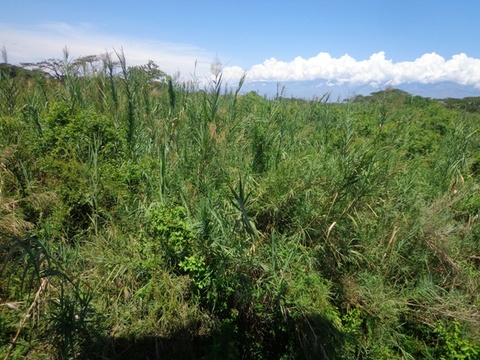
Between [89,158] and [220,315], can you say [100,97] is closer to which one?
[89,158]

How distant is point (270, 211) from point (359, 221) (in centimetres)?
96

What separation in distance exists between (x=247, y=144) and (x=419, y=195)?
2223mm

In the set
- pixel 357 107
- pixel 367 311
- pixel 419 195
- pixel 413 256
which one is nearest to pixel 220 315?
pixel 367 311

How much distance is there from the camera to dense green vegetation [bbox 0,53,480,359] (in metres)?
2.05

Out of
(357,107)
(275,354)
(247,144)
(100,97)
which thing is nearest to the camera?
(275,354)

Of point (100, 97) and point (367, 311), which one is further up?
point (100, 97)

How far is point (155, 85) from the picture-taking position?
5.77 metres

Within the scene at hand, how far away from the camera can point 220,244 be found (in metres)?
2.38

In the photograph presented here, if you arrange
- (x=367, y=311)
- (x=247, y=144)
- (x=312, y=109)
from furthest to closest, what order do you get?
(x=312, y=109)
(x=247, y=144)
(x=367, y=311)

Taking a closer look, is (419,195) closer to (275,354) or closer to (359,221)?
(359,221)

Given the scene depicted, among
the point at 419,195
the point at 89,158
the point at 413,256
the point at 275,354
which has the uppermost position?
the point at 89,158

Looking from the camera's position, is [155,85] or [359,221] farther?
[155,85]

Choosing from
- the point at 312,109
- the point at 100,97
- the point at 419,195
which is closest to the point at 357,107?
the point at 312,109

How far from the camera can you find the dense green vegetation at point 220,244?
6.73 feet
